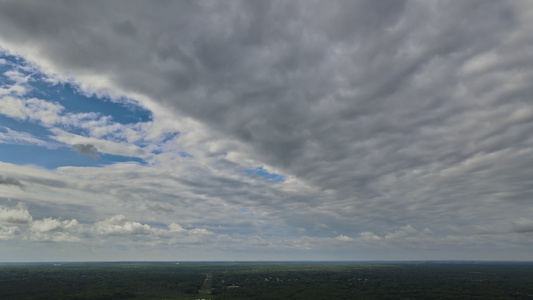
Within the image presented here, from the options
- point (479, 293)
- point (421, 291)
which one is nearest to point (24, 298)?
point (421, 291)

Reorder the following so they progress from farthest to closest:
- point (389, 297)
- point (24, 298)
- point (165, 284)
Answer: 1. point (165, 284)
2. point (389, 297)
3. point (24, 298)

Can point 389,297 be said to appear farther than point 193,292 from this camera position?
No

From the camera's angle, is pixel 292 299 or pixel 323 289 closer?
pixel 292 299

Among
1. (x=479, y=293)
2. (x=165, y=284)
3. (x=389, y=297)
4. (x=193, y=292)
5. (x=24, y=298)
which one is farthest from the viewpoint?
(x=165, y=284)

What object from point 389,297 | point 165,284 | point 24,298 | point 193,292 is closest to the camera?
point 24,298

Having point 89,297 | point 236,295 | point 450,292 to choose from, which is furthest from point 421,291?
point 89,297

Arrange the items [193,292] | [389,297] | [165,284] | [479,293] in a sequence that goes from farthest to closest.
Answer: [165,284], [193,292], [479,293], [389,297]

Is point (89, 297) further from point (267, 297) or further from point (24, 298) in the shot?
point (267, 297)

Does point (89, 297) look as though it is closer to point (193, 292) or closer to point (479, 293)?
point (193, 292)

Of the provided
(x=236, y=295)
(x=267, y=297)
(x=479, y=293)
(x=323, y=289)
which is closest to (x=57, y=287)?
(x=236, y=295)
